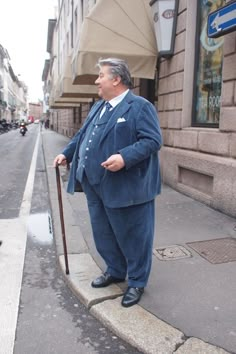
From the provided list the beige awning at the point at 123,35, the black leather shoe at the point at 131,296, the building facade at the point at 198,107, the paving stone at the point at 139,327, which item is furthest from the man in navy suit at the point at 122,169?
the beige awning at the point at 123,35

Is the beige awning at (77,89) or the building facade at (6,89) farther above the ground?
the building facade at (6,89)

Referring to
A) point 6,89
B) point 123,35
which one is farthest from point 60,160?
point 6,89

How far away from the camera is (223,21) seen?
5496 millimetres

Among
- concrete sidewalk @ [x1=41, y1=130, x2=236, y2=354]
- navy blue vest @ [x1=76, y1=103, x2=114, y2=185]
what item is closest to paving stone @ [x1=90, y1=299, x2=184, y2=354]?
concrete sidewalk @ [x1=41, y1=130, x2=236, y2=354]

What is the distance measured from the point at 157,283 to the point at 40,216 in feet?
10.6

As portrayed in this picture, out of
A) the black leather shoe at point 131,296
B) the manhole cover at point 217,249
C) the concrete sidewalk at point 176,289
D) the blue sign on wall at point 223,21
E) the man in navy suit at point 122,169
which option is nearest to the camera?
the concrete sidewalk at point 176,289

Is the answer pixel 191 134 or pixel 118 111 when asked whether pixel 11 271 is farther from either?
pixel 191 134

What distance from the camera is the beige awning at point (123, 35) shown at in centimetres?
810

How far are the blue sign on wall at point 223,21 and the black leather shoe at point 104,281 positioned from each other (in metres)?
3.82

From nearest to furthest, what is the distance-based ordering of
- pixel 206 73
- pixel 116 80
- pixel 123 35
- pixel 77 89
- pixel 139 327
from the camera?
pixel 139 327
pixel 116 80
pixel 206 73
pixel 123 35
pixel 77 89

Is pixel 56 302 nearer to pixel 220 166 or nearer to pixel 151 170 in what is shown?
pixel 151 170

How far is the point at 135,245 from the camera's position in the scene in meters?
3.06

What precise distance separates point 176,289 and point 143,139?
1447 mm

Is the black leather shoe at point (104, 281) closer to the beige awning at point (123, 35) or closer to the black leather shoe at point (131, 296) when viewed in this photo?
the black leather shoe at point (131, 296)
